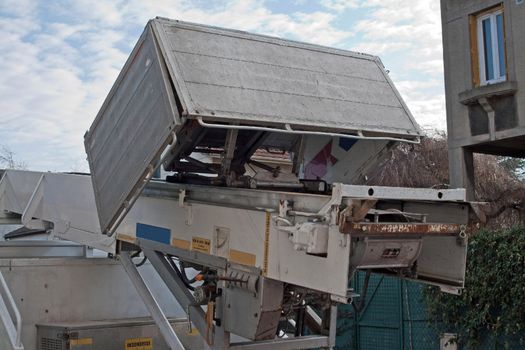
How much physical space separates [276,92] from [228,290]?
1.37 metres

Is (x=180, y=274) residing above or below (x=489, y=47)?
below

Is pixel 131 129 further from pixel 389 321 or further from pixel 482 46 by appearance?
pixel 482 46

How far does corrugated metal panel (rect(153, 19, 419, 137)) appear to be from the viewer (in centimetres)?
407

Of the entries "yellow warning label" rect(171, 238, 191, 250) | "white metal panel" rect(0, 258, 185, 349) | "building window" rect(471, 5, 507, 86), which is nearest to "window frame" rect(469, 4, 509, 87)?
"building window" rect(471, 5, 507, 86)

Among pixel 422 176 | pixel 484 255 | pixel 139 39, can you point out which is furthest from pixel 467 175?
pixel 139 39

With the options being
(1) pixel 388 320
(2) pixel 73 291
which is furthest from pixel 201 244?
(1) pixel 388 320

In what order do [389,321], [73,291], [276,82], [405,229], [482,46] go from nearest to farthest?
[405,229]
[276,82]
[73,291]
[389,321]
[482,46]

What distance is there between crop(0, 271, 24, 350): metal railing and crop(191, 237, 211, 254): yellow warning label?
1.59 m

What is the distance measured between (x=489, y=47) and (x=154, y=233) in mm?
8855

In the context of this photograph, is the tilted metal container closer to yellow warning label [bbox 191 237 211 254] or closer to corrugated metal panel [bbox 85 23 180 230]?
corrugated metal panel [bbox 85 23 180 230]

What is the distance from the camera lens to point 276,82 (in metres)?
4.54

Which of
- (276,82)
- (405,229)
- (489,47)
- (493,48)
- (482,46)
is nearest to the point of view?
(405,229)

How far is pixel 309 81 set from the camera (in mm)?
4773

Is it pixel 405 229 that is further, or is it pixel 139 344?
pixel 139 344
